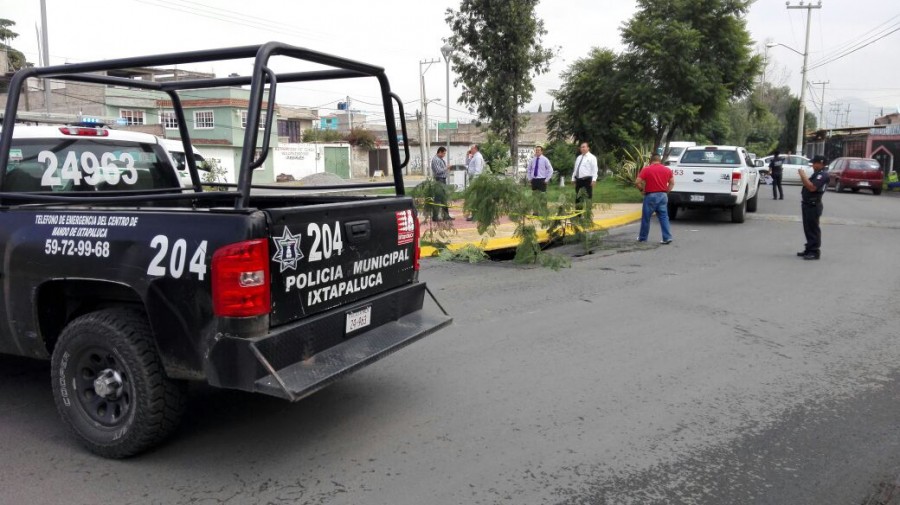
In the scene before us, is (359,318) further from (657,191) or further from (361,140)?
(361,140)

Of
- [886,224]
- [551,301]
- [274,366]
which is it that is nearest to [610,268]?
[551,301]

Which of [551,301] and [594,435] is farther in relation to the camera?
[551,301]

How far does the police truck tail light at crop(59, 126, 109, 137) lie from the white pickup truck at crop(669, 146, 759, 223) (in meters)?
13.0

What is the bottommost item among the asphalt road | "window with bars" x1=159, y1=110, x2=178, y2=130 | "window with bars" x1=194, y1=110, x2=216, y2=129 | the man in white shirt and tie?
the asphalt road

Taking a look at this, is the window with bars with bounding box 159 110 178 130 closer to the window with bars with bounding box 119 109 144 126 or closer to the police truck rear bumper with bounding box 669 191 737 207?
the police truck rear bumper with bounding box 669 191 737 207

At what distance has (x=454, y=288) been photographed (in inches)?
341

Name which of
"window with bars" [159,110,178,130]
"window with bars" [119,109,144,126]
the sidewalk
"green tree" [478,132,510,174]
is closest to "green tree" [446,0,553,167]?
"green tree" [478,132,510,174]

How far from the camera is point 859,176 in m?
27.8

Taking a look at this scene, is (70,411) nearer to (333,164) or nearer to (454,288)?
(454,288)

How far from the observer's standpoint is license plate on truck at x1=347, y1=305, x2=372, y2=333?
4.21 m

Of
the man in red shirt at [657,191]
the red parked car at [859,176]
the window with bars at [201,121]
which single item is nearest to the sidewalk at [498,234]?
the man in red shirt at [657,191]

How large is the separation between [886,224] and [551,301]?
12.3 m

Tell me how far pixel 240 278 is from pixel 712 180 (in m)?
14.1

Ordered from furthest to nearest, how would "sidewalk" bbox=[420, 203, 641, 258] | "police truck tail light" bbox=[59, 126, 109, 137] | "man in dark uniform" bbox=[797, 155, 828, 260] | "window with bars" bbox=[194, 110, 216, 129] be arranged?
"sidewalk" bbox=[420, 203, 641, 258], "man in dark uniform" bbox=[797, 155, 828, 260], "window with bars" bbox=[194, 110, 216, 129], "police truck tail light" bbox=[59, 126, 109, 137]
